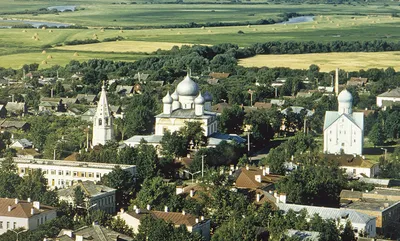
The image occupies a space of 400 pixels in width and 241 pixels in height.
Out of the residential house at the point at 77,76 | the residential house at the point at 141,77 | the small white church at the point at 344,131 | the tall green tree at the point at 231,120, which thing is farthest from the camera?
the residential house at the point at 77,76

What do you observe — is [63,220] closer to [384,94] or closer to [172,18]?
[384,94]

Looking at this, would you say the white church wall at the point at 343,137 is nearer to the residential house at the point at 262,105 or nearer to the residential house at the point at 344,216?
the residential house at the point at 262,105

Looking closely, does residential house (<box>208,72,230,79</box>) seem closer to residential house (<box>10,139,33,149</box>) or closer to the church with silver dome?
the church with silver dome

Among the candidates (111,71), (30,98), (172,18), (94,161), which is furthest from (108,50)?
(94,161)

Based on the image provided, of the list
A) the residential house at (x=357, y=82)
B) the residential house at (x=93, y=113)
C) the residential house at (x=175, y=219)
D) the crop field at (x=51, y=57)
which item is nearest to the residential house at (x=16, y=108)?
the residential house at (x=93, y=113)

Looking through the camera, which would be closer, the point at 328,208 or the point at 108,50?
the point at 328,208

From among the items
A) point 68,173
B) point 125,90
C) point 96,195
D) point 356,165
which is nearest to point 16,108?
point 125,90

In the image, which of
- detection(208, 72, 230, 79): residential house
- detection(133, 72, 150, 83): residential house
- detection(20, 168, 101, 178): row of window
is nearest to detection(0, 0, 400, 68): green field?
detection(133, 72, 150, 83): residential house
